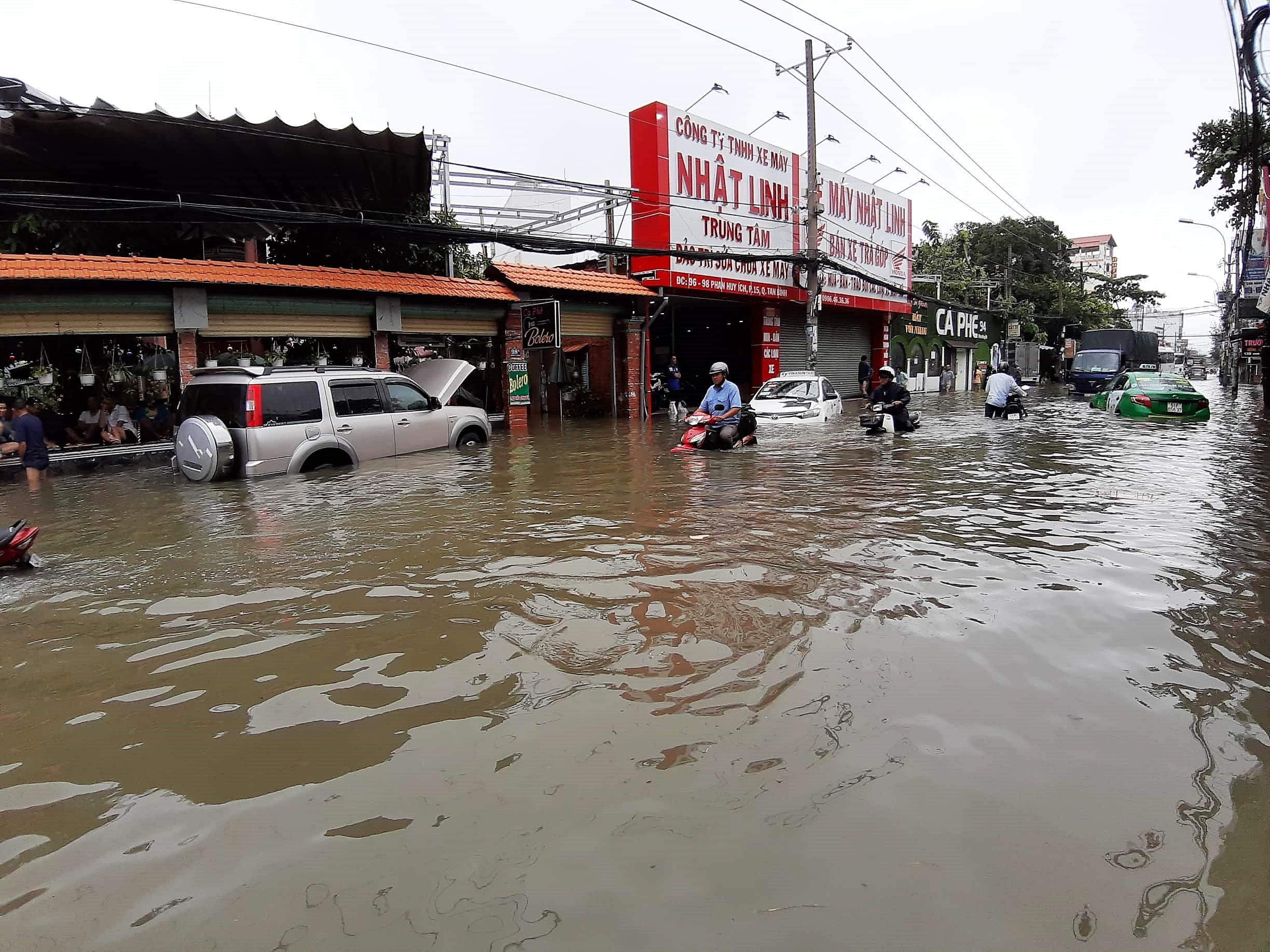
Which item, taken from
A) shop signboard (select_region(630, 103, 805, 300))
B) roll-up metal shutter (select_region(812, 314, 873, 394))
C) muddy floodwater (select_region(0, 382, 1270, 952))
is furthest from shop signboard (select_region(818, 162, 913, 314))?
muddy floodwater (select_region(0, 382, 1270, 952))

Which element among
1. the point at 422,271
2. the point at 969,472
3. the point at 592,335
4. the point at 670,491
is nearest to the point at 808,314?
the point at 592,335

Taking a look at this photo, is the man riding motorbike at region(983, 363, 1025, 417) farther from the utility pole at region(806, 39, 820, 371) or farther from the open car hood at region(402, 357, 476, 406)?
the open car hood at region(402, 357, 476, 406)

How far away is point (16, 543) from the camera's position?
5.77 metres

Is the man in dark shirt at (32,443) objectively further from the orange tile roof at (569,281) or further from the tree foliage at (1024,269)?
the tree foliage at (1024,269)

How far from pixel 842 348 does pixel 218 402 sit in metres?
27.2

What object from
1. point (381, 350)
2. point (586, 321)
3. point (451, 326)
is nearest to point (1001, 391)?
point (586, 321)

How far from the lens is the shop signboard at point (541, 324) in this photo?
1816 centimetres

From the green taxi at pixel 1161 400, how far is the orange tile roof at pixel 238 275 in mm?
15452

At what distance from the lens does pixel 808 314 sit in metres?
24.1

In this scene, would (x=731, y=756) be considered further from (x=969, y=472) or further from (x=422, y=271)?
(x=422, y=271)

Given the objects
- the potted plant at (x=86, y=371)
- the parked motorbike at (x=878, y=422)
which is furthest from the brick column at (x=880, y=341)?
the potted plant at (x=86, y=371)

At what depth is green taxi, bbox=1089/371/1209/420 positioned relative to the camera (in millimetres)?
18703

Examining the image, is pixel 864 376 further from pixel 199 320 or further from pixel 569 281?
pixel 199 320

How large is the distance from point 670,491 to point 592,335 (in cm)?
1297
